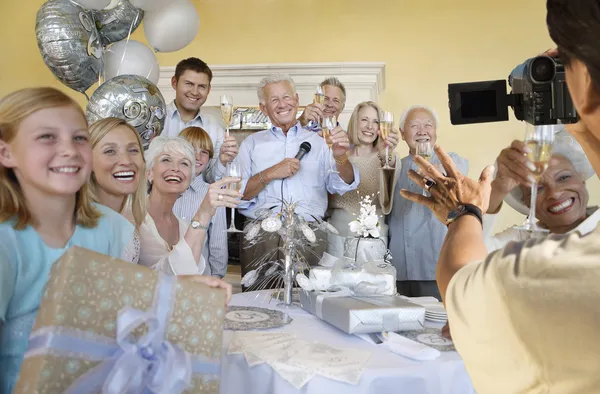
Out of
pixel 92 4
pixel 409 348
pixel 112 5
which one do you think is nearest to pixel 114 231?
pixel 409 348

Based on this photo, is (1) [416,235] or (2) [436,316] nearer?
(2) [436,316]

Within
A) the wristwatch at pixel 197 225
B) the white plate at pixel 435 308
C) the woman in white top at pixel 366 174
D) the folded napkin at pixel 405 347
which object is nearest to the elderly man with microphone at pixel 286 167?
the woman in white top at pixel 366 174

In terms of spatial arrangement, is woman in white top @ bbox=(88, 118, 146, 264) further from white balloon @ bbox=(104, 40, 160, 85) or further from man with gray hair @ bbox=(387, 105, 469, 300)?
man with gray hair @ bbox=(387, 105, 469, 300)

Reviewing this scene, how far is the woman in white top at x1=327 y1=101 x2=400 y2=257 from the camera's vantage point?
11.4 feet

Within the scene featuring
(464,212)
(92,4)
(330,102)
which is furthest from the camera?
(330,102)

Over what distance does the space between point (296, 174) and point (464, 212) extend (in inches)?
97.0

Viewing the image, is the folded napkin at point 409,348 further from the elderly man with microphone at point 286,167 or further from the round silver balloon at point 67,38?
the round silver balloon at point 67,38

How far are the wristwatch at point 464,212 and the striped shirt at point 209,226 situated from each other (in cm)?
245

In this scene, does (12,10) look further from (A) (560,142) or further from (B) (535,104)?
(B) (535,104)

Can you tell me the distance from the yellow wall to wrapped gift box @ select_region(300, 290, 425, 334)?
349 cm

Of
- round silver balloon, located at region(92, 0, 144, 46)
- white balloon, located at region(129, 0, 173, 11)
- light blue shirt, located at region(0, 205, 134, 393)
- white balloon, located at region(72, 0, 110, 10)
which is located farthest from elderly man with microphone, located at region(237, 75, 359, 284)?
light blue shirt, located at region(0, 205, 134, 393)

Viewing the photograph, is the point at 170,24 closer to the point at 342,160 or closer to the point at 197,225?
the point at 342,160

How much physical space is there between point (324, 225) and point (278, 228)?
0.96ft

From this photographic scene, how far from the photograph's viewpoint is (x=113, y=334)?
2.63 feet
